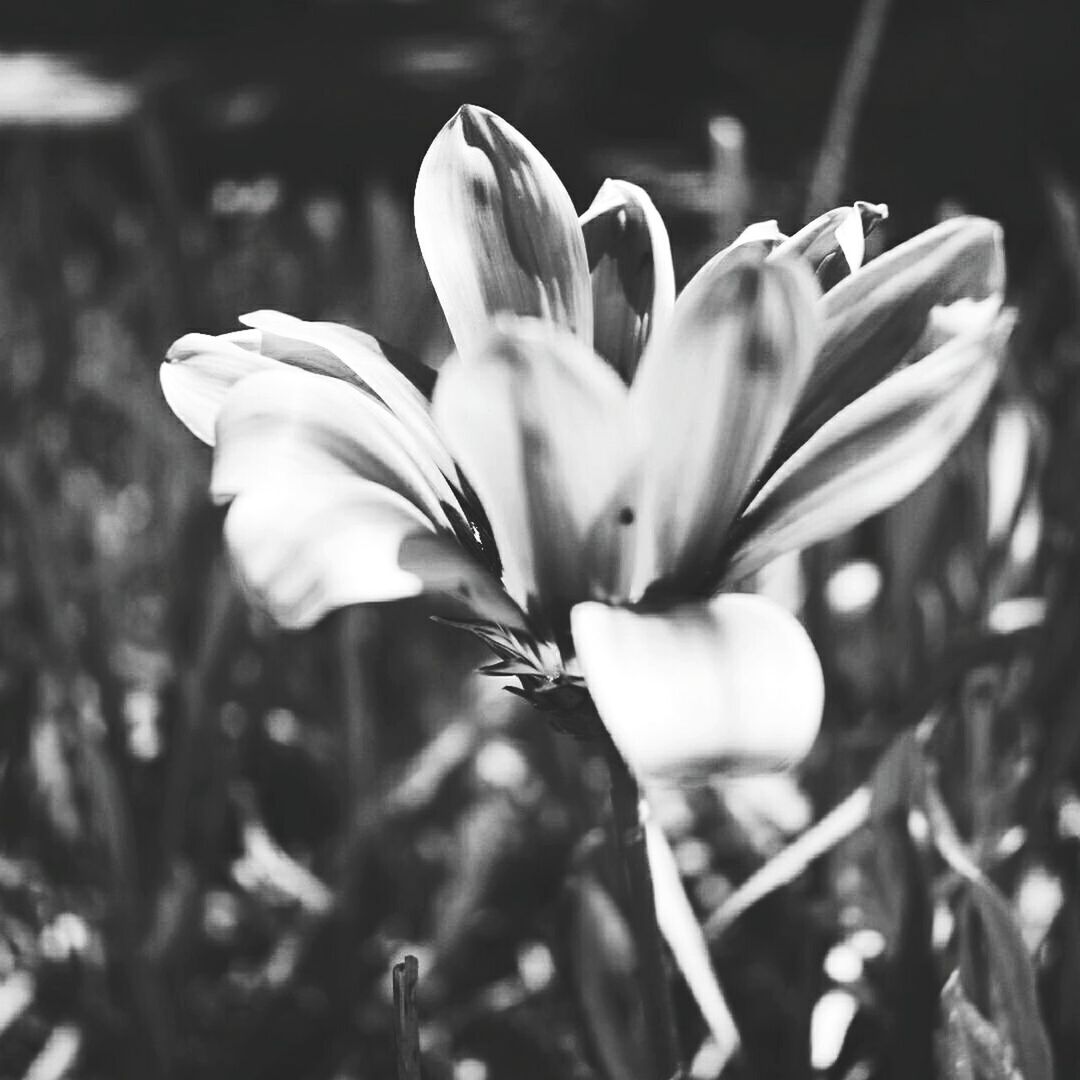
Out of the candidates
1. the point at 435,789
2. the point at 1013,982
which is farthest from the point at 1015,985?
the point at 435,789

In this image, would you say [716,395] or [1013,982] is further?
[1013,982]

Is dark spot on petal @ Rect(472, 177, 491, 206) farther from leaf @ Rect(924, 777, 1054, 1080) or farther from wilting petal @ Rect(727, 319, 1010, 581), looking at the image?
leaf @ Rect(924, 777, 1054, 1080)

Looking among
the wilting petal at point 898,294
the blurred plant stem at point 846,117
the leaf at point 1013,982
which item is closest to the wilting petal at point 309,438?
the wilting petal at point 898,294

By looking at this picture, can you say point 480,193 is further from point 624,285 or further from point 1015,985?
point 1015,985

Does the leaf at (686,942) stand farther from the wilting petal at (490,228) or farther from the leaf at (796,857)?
the wilting petal at (490,228)

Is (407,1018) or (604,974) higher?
(407,1018)

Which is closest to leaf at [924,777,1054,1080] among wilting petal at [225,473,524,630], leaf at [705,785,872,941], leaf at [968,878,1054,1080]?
leaf at [968,878,1054,1080]

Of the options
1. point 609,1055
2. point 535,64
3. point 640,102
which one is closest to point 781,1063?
point 609,1055

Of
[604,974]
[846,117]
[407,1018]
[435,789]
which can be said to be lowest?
[435,789]
